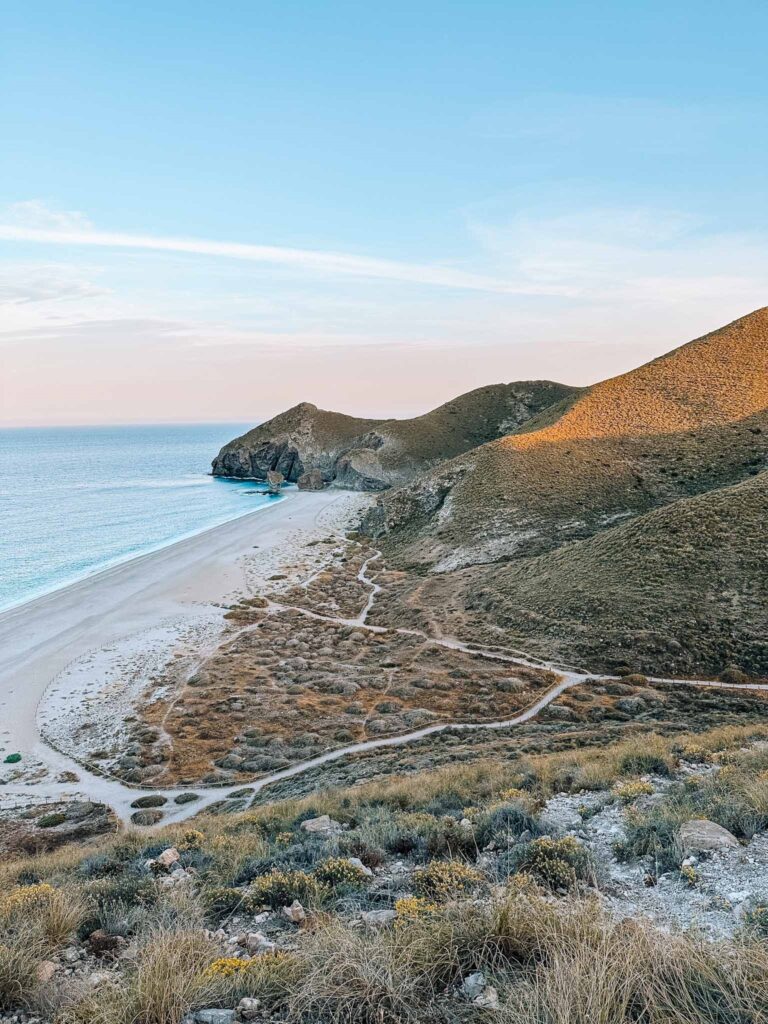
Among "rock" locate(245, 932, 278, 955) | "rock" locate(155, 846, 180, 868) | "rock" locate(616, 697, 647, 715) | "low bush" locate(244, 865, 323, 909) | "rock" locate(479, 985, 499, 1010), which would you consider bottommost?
"rock" locate(616, 697, 647, 715)

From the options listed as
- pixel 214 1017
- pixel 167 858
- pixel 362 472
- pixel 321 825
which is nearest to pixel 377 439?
pixel 362 472

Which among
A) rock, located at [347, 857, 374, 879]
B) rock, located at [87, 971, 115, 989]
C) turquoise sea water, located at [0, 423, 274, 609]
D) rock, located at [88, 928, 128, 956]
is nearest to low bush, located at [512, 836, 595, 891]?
rock, located at [347, 857, 374, 879]

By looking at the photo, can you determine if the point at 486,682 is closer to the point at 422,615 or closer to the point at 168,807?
the point at 422,615

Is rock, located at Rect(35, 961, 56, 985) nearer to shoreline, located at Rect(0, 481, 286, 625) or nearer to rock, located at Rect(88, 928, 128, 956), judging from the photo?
rock, located at Rect(88, 928, 128, 956)

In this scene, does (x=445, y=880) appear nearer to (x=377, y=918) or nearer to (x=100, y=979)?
(x=377, y=918)

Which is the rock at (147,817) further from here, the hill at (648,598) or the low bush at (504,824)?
the hill at (648,598)

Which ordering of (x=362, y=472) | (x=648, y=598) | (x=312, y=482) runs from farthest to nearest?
(x=312, y=482) < (x=362, y=472) < (x=648, y=598)
